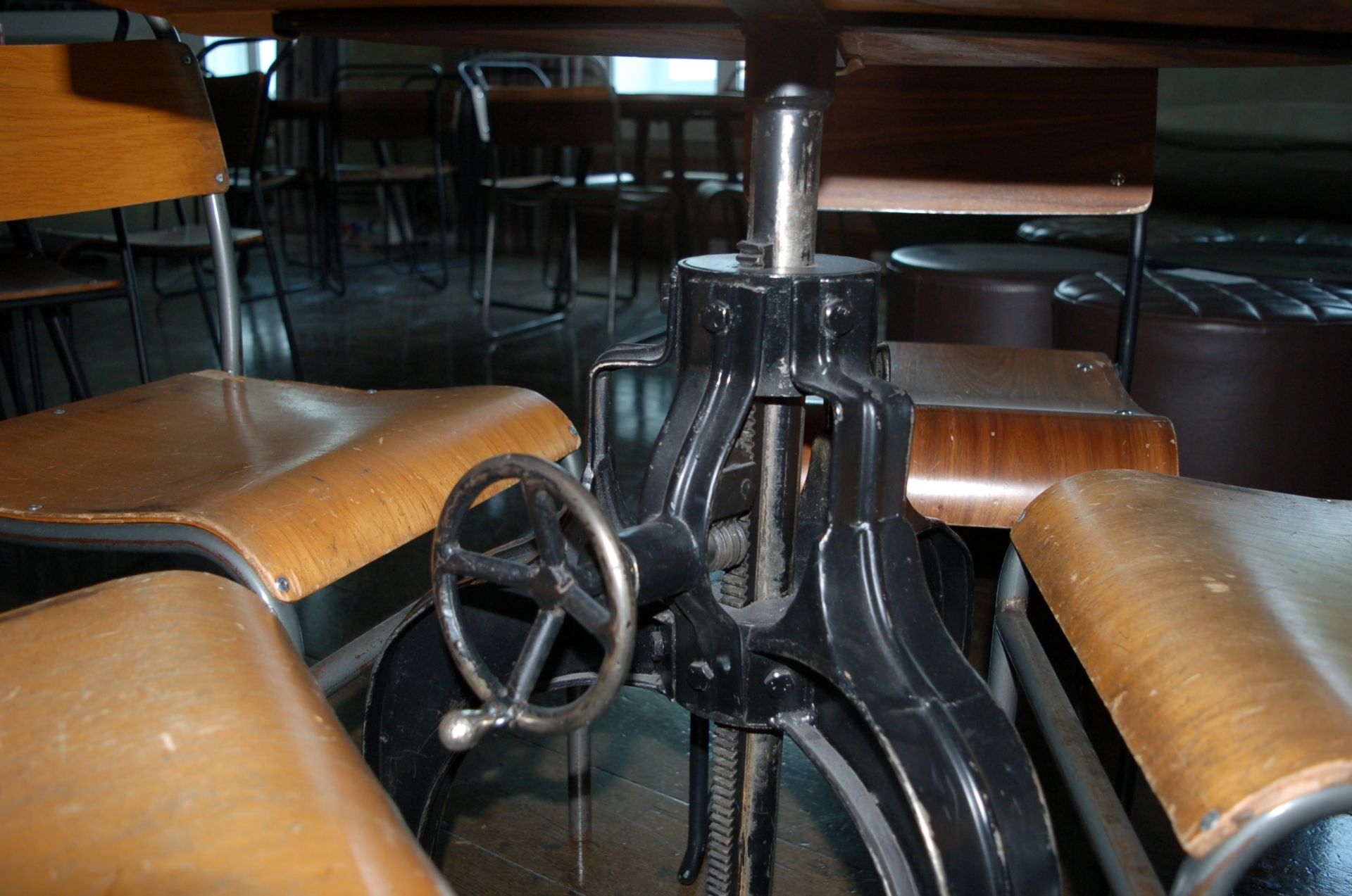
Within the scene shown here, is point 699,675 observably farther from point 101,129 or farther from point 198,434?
point 101,129

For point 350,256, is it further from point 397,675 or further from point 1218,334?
point 397,675


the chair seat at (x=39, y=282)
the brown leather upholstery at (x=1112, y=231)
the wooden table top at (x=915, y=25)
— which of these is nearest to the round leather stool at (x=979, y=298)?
the brown leather upholstery at (x=1112, y=231)

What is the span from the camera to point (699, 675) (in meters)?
0.67

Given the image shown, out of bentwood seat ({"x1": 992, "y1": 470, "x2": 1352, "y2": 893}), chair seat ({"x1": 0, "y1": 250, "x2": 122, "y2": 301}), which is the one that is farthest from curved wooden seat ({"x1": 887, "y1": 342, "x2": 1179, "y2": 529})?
chair seat ({"x1": 0, "y1": 250, "x2": 122, "y2": 301})

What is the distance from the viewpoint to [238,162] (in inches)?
130

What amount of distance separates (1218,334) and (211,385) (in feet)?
4.58

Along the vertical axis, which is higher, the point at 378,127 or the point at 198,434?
the point at 378,127

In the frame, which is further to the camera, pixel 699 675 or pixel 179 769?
pixel 699 675

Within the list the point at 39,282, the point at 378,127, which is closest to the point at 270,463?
the point at 39,282

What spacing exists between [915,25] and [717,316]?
8.1 inches

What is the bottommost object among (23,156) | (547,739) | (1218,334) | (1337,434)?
(547,739)

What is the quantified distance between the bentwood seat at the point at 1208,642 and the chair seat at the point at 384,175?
4527 mm

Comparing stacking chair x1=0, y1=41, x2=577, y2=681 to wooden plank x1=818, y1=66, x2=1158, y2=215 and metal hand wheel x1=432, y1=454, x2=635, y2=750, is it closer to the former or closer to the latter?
metal hand wheel x1=432, y1=454, x2=635, y2=750

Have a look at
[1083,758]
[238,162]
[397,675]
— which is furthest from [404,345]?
[1083,758]
